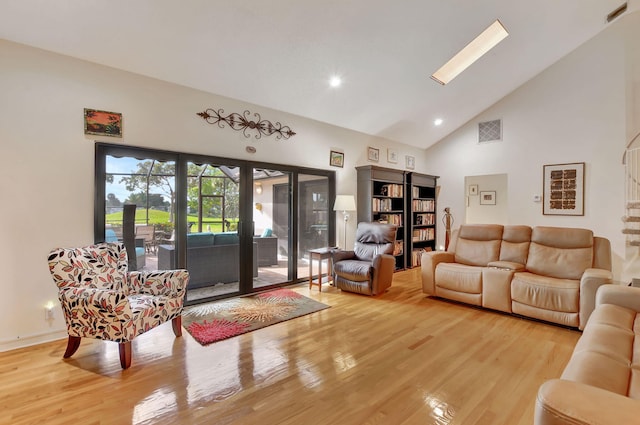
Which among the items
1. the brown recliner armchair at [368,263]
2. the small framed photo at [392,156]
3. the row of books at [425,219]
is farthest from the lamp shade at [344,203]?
the row of books at [425,219]

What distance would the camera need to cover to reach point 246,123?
4176 millimetres

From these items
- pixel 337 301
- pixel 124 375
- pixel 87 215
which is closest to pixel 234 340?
pixel 124 375

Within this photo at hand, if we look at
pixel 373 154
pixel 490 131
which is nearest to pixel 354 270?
pixel 373 154

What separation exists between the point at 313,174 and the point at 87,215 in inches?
123

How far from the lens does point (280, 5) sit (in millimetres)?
2875

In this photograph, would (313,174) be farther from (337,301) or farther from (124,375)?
(124,375)

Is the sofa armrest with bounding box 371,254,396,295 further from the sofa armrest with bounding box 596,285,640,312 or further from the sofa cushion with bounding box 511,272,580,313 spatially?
the sofa armrest with bounding box 596,285,640,312

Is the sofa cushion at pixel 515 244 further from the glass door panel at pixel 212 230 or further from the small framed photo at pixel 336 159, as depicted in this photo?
the glass door panel at pixel 212 230

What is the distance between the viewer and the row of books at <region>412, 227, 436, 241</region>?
21.2ft

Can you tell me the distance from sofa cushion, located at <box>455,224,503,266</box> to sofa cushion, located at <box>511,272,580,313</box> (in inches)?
22.8

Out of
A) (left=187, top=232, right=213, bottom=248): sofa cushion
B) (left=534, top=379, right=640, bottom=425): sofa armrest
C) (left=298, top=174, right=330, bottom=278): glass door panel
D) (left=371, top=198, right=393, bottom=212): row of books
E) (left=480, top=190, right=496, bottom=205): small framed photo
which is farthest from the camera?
(left=480, top=190, right=496, bottom=205): small framed photo

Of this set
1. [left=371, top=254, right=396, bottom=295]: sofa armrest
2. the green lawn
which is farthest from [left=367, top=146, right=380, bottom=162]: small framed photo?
the green lawn

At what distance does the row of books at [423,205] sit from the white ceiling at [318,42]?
1.88 meters

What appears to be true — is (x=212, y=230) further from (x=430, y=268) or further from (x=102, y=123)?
(x=430, y=268)
